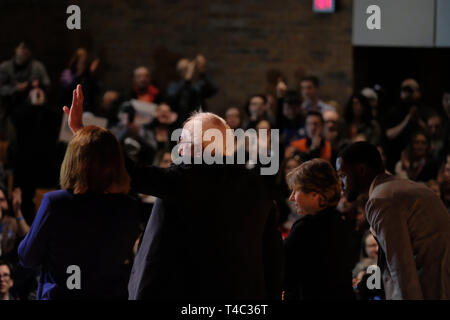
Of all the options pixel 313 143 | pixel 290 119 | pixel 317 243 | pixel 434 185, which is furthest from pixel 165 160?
pixel 317 243

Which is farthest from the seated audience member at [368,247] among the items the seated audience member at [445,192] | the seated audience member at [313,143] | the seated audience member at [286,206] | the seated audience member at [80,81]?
the seated audience member at [80,81]

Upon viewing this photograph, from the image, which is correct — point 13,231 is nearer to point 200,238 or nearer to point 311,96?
point 200,238

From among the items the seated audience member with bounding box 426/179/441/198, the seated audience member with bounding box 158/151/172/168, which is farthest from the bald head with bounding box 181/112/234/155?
the seated audience member with bounding box 426/179/441/198

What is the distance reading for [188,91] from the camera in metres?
9.03

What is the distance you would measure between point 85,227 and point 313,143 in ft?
14.5

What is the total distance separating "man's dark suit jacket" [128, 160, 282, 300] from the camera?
324 cm

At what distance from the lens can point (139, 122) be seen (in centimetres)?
840

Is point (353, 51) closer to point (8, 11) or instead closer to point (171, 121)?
point (171, 121)

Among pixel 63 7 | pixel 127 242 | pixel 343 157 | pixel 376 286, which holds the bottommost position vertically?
pixel 376 286

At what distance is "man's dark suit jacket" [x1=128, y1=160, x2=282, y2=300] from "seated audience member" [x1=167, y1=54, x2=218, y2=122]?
5492 mm

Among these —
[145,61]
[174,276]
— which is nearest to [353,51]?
[145,61]

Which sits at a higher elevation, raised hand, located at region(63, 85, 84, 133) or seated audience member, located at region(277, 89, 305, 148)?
raised hand, located at region(63, 85, 84, 133)

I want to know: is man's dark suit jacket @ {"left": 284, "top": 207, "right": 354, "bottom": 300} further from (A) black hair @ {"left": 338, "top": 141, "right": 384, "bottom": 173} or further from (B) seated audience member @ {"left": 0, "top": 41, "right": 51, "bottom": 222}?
(B) seated audience member @ {"left": 0, "top": 41, "right": 51, "bottom": 222}

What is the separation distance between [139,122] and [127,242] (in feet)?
16.3
